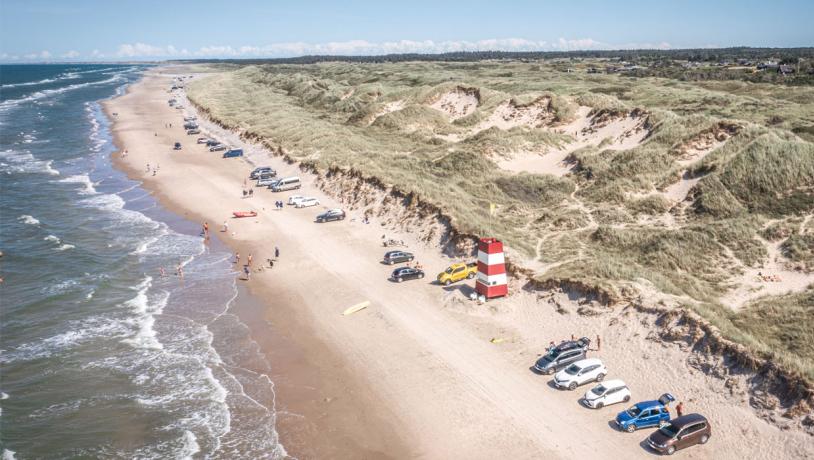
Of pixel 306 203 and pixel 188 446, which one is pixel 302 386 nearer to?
pixel 188 446

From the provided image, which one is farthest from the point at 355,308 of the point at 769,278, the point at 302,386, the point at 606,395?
the point at 769,278

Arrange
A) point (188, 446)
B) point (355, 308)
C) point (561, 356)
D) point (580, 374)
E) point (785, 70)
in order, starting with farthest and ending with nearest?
point (785, 70)
point (355, 308)
point (561, 356)
point (580, 374)
point (188, 446)

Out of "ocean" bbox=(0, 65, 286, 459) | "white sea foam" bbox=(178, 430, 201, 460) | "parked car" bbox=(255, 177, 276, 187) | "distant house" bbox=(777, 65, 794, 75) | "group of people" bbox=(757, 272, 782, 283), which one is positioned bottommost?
"white sea foam" bbox=(178, 430, 201, 460)

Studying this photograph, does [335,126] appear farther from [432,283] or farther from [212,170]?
[432,283]

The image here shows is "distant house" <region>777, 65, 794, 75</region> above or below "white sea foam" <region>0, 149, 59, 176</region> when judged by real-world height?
above

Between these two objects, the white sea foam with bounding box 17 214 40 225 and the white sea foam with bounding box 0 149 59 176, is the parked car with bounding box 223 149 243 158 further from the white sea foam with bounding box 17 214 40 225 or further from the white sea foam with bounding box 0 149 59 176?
the white sea foam with bounding box 17 214 40 225

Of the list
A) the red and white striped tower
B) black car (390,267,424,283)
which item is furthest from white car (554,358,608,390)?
black car (390,267,424,283)

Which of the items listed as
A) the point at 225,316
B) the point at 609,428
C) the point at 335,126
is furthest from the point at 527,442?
the point at 335,126
